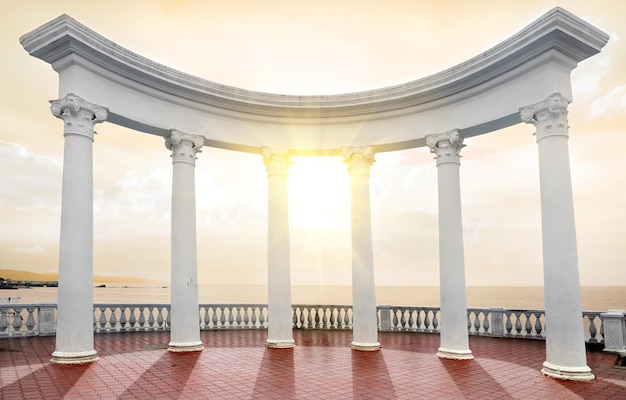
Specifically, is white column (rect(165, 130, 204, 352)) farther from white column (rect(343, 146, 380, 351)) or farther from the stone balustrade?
white column (rect(343, 146, 380, 351))

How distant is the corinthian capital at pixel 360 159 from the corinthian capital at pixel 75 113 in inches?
470

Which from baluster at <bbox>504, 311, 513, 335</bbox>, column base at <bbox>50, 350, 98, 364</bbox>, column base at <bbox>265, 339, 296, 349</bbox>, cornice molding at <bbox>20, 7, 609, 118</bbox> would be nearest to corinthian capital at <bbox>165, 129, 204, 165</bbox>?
cornice molding at <bbox>20, 7, 609, 118</bbox>

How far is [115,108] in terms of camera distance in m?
19.9

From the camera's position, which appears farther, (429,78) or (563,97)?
(429,78)

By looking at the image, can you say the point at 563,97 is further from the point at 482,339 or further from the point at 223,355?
the point at 223,355

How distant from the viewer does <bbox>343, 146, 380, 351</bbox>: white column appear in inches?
891

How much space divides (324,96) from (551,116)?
35.5ft

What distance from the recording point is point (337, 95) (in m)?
23.9

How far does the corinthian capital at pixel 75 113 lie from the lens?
18172mm

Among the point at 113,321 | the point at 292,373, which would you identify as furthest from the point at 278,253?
the point at 113,321

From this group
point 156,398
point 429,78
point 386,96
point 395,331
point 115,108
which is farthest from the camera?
point 395,331

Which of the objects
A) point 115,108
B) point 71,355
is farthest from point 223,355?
point 115,108

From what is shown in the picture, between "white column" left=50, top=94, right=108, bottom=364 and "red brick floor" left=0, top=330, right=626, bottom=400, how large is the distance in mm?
893

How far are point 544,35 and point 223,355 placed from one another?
1773 cm
